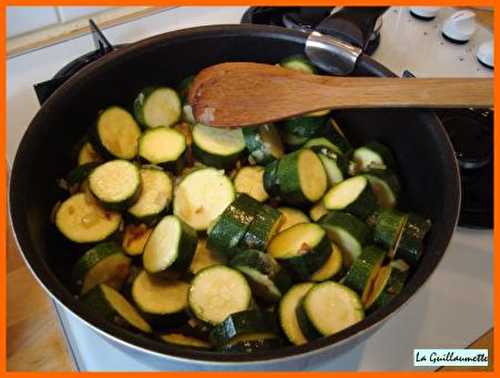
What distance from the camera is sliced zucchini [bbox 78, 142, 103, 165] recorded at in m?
1.05

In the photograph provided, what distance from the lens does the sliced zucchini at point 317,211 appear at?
3.31ft

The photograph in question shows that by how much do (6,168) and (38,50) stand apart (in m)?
0.35

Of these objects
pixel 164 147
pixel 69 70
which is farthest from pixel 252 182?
pixel 69 70

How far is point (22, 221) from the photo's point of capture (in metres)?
0.80

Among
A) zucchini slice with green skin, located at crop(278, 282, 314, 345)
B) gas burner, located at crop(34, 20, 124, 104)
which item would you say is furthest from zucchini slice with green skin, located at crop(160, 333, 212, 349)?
gas burner, located at crop(34, 20, 124, 104)

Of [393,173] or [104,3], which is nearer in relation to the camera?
[393,173]

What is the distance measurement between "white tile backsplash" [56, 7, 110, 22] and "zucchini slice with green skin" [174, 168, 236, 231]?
67 cm

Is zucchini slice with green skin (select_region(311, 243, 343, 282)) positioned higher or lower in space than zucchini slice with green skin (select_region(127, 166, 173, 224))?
lower

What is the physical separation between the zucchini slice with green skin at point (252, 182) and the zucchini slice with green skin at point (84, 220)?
237mm

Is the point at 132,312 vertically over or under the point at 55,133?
under

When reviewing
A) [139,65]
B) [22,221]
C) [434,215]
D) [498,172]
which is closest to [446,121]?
[498,172]

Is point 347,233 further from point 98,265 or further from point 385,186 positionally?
point 98,265

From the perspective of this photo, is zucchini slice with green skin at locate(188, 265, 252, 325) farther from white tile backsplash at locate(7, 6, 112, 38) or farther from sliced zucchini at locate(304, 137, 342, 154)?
white tile backsplash at locate(7, 6, 112, 38)

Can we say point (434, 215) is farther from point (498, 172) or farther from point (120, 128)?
point (120, 128)
